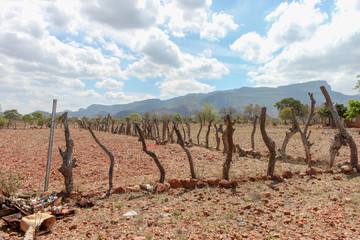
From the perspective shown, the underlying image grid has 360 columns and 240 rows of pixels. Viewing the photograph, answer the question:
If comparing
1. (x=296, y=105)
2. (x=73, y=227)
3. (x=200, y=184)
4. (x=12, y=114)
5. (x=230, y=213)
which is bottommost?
(x=73, y=227)

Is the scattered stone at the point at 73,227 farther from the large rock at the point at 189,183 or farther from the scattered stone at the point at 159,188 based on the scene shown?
the large rock at the point at 189,183

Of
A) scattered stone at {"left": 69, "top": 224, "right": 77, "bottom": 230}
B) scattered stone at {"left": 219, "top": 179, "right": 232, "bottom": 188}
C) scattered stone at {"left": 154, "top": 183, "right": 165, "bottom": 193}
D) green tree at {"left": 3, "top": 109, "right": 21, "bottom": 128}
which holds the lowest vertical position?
scattered stone at {"left": 69, "top": 224, "right": 77, "bottom": 230}

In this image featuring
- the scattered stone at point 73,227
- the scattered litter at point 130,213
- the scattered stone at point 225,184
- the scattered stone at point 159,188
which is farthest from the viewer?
the scattered stone at point 225,184

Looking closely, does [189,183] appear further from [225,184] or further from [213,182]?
[225,184]

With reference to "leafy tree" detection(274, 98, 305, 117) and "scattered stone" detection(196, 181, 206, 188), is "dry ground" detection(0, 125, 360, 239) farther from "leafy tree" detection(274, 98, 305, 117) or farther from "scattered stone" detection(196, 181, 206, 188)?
"leafy tree" detection(274, 98, 305, 117)

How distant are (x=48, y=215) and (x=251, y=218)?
12.9 feet

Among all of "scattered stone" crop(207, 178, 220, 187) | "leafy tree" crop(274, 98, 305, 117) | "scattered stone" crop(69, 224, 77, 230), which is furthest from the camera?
"leafy tree" crop(274, 98, 305, 117)

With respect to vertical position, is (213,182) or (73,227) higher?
(213,182)

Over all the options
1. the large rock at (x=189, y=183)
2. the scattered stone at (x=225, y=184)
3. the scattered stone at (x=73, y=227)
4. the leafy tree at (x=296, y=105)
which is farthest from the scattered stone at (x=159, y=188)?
the leafy tree at (x=296, y=105)

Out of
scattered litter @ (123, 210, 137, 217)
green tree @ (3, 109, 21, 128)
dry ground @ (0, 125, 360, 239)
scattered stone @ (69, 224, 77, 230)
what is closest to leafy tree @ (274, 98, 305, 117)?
dry ground @ (0, 125, 360, 239)

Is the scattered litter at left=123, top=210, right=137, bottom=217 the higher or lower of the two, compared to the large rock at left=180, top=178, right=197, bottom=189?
lower

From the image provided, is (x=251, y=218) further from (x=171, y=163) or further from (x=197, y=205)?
(x=171, y=163)

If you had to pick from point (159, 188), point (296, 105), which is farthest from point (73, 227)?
point (296, 105)

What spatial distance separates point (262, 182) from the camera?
650 cm
